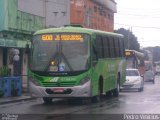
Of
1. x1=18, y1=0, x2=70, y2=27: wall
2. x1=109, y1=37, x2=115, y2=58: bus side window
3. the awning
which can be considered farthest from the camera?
x1=18, y1=0, x2=70, y2=27: wall

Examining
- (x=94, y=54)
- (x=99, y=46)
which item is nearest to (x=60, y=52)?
(x=94, y=54)

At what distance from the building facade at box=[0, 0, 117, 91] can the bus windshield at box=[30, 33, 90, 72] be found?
10981 mm

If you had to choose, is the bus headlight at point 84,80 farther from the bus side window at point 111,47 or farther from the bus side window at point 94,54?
the bus side window at point 111,47

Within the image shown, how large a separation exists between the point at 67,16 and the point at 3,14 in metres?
24.4

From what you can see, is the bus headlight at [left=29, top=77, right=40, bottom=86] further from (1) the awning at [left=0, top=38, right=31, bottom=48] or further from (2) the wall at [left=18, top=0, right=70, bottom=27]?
(2) the wall at [left=18, top=0, right=70, bottom=27]

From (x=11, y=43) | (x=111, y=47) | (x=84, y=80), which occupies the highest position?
(x=11, y=43)

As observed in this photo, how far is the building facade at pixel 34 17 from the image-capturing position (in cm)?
3709

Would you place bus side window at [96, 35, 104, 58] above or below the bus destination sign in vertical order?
below

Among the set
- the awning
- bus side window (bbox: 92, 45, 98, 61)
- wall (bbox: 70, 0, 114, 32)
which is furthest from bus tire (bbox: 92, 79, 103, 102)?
wall (bbox: 70, 0, 114, 32)

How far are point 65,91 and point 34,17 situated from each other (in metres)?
20.2

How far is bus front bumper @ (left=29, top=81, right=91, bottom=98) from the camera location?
22781 millimetres

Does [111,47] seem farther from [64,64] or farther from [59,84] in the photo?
[59,84]

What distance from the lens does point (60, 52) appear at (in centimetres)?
2314

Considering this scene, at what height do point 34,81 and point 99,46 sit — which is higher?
point 99,46
